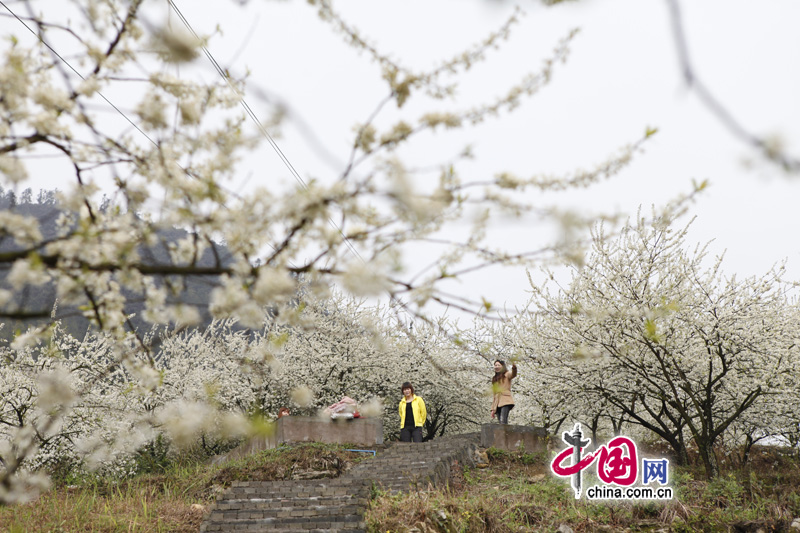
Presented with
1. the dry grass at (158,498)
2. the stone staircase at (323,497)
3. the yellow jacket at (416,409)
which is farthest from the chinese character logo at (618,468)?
the yellow jacket at (416,409)

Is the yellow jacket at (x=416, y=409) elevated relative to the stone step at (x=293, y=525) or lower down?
elevated

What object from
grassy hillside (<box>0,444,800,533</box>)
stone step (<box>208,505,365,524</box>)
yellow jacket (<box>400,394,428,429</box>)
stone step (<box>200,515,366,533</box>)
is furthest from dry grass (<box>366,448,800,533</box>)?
yellow jacket (<box>400,394,428,429</box>)

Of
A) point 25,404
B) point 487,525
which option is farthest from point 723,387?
point 25,404

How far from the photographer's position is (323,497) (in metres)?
8.20

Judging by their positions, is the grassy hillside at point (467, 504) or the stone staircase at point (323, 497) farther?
the stone staircase at point (323, 497)

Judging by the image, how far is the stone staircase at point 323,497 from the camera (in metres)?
7.48

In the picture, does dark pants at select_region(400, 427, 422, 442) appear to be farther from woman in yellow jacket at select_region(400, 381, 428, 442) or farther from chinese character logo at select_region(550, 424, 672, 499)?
chinese character logo at select_region(550, 424, 672, 499)

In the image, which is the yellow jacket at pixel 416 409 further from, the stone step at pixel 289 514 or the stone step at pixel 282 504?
the stone step at pixel 289 514

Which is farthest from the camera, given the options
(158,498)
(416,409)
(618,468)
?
(416,409)

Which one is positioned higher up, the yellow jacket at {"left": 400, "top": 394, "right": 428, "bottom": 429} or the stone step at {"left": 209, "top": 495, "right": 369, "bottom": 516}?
the yellow jacket at {"left": 400, "top": 394, "right": 428, "bottom": 429}

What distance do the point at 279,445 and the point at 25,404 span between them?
6.66 metres

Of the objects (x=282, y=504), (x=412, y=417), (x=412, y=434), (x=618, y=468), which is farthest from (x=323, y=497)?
(x=412, y=434)

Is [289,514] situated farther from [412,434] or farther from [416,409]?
[412,434]

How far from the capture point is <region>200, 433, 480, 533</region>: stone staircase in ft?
24.6
